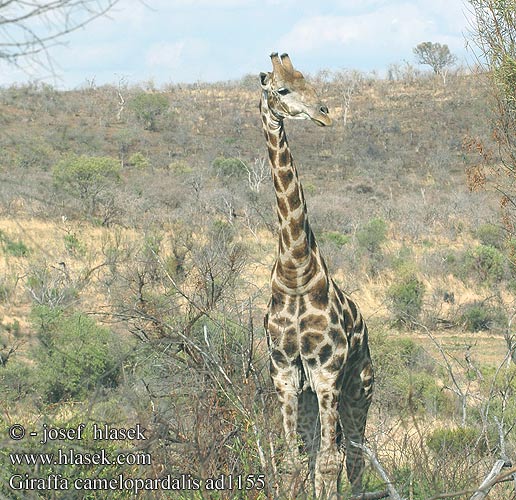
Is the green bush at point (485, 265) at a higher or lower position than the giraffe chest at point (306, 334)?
lower

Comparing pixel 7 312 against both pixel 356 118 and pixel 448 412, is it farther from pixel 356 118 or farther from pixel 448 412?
pixel 356 118

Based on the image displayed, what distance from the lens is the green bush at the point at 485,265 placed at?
19672mm

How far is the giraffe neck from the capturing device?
16.2ft

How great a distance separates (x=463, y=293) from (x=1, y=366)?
1229cm

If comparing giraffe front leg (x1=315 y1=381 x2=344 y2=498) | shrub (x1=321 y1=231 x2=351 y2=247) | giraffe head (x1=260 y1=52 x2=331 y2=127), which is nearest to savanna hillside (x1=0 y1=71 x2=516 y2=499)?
giraffe front leg (x1=315 y1=381 x2=344 y2=498)

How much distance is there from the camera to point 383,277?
1988 centimetres

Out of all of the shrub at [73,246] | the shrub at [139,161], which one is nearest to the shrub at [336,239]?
the shrub at [73,246]

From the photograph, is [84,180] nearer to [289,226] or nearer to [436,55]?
[289,226]

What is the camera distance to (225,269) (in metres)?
10.6

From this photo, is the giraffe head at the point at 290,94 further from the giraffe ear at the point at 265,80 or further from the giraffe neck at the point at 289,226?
the giraffe neck at the point at 289,226

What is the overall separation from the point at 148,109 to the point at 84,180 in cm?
2028

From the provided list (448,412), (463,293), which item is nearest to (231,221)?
(463,293)

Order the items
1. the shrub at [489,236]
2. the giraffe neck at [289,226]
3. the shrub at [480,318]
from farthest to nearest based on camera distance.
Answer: the shrub at [489,236], the shrub at [480,318], the giraffe neck at [289,226]

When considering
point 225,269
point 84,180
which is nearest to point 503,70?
point 225,269
